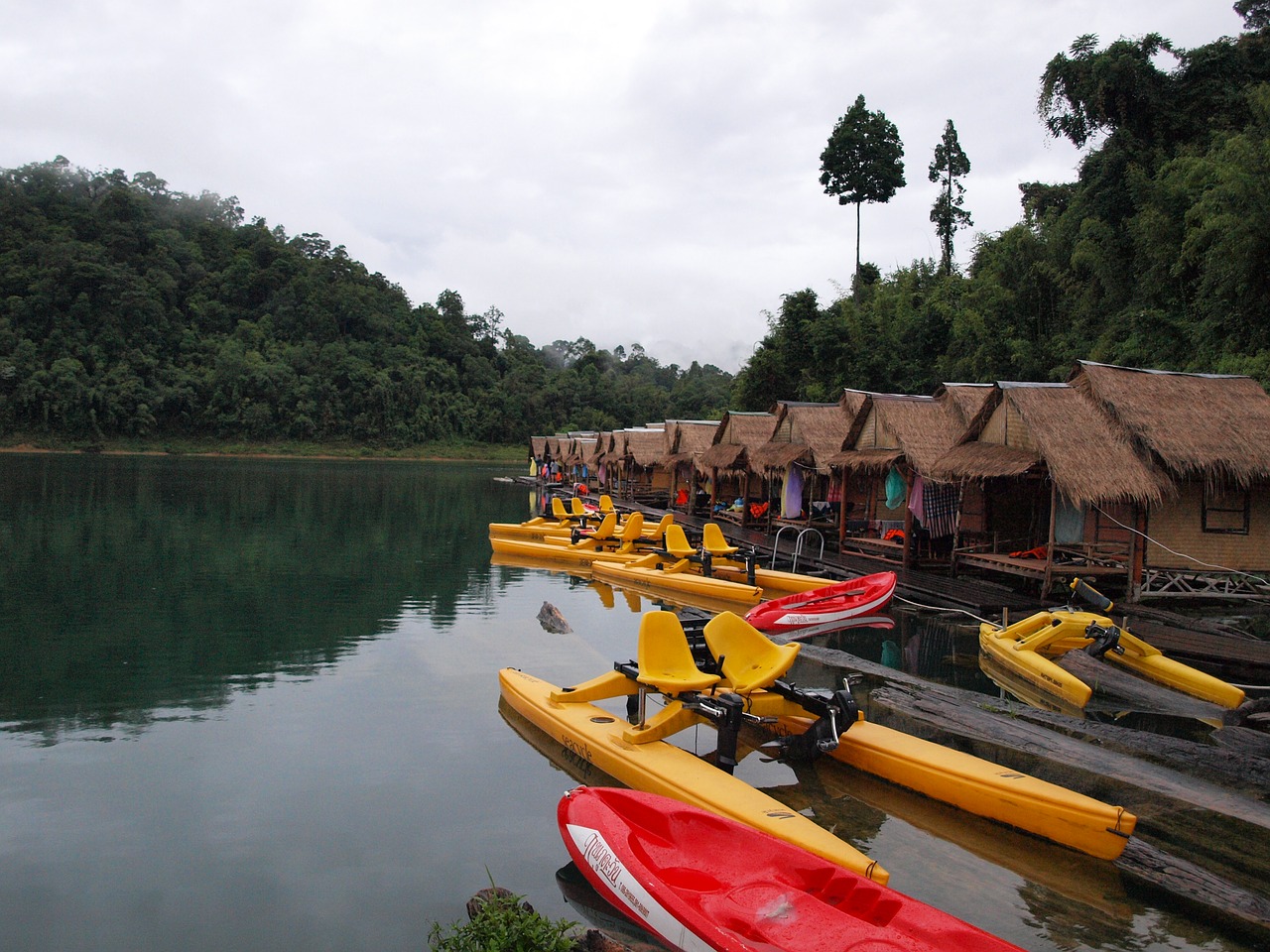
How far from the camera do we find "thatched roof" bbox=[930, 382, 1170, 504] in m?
12.2

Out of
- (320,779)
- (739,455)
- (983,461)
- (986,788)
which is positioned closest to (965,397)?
(983,461)

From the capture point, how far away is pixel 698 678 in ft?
22.7

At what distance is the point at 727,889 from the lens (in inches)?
183

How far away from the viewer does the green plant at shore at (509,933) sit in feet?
13.6

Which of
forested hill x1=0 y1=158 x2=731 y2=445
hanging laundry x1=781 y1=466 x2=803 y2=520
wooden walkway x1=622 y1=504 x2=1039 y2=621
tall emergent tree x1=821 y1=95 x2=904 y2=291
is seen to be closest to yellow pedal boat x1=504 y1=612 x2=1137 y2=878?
wooden walkway x1=622 y1=504 x2=1039 y2=621

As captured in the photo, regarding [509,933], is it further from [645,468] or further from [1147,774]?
[645,468]

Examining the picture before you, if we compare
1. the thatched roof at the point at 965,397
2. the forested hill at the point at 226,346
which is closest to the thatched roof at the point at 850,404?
the thatched roof at the point at 965,397

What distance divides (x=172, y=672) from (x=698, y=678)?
22.4ft

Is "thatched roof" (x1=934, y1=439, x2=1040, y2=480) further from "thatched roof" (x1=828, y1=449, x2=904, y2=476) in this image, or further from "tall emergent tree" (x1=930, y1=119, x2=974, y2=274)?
"tall emergent tree" (x1=930, y1=119, x2=974, y2=274)

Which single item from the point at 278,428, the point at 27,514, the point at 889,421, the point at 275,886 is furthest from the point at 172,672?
the point at 278,428

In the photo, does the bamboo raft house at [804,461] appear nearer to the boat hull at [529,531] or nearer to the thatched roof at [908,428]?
the thatched roof at [908,428]

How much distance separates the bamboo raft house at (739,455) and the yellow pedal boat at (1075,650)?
12.8 meters

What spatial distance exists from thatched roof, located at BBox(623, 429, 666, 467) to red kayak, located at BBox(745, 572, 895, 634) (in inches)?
759

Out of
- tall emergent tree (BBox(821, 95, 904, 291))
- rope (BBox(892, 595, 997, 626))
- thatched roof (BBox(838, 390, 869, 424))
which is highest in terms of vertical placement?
tall emergent tree (BBox(821, 95, 904, 291))
